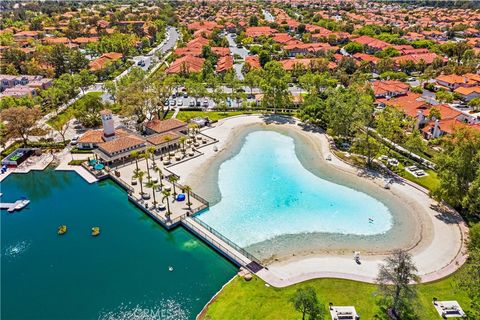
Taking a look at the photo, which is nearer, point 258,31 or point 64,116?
point 64,116

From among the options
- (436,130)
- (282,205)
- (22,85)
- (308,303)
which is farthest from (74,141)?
(436,130)

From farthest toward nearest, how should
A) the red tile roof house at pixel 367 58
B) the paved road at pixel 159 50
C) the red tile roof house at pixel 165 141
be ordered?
the paved road at pixel 159 50 → the red tile roof house at pixel 367 58 → the red tile roof house at pixel 165 141

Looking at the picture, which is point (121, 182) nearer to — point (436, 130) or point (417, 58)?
point (436, 130)

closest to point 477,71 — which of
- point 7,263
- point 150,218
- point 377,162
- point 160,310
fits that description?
point 377,162

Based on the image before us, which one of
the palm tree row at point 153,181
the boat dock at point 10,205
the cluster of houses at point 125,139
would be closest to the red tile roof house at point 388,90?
the cluster of houses at point 125,139

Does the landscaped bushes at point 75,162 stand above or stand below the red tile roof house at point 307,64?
below

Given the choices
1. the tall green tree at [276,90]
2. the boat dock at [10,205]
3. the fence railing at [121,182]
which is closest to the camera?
the boat dock at [10,205]

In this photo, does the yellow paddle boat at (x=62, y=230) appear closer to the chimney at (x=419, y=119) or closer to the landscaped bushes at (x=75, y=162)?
the landscaped bushes at (x=75, y=162)
